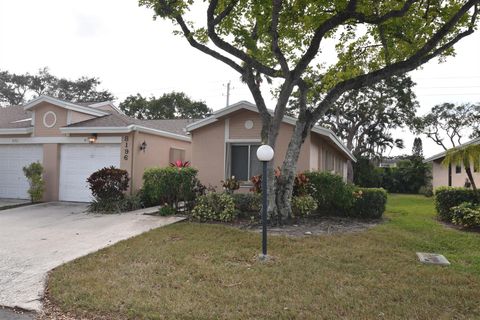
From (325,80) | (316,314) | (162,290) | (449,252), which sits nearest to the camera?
(316,314)

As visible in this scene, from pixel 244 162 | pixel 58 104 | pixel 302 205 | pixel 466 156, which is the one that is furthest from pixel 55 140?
pixel 466 156

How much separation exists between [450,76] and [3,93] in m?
43.4

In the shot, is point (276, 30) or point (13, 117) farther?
point (13, 117)

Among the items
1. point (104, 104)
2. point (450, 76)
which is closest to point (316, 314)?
point (104, 104)

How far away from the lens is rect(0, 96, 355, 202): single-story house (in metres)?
12.9

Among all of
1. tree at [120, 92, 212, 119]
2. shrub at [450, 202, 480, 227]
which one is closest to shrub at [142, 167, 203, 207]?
shrub at [450, 202, 480, 227]

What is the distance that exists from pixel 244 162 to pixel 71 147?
6585 mm

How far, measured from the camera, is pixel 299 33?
33.5 feet

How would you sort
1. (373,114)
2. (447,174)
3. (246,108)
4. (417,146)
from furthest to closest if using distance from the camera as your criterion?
(417,146)
(373,114)
(447,174)
(246,108)

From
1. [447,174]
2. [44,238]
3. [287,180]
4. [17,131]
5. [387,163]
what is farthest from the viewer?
[387,163]

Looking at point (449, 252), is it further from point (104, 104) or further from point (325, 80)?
point (104, 104)

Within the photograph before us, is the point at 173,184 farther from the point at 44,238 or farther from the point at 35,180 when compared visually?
the point at 35,180

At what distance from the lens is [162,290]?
4.80m

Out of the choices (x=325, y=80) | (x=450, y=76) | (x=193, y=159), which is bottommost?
(x=193, y=159)
